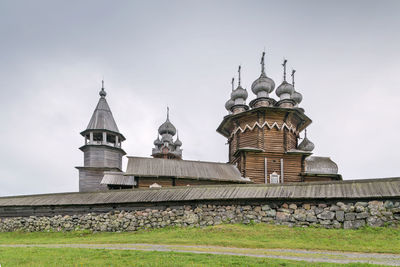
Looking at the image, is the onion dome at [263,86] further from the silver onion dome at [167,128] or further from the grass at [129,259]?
the silver onion dome at [167,128]

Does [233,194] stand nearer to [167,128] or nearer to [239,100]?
[239,100]

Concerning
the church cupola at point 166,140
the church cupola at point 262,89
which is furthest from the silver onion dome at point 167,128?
the church cupola at point 262,89

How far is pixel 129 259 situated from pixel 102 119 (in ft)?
93.1

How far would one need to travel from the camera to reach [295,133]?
1087 inches

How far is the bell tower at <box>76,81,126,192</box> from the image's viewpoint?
101ft

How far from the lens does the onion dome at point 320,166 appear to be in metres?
26.9

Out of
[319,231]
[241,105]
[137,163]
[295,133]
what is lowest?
[319,231]

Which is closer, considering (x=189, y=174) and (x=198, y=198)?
(x=198, y=198)

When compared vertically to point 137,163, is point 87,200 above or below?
below

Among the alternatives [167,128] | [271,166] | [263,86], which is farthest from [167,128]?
[271,166]

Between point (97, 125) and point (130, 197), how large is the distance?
1990 cm

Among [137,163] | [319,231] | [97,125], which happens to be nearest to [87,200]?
[137,163]

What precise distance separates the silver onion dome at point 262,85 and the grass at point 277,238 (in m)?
17.8

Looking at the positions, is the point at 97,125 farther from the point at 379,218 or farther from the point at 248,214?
the point at 379,218
